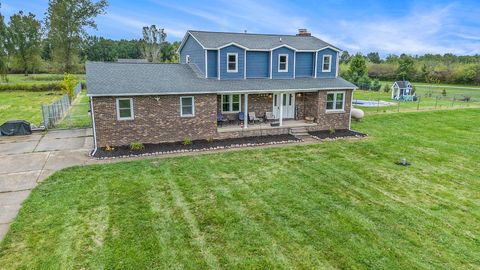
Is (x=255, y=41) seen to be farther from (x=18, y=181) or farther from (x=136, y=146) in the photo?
(x=18, y=181)

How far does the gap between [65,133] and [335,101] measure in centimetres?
1573

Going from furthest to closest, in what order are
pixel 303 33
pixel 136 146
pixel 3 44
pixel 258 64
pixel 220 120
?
pixel 3 44 < pixel 303 33 < pixel 258 64 < pixel 220 120 < pixel 136 146

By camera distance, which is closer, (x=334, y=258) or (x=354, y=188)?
(x=334, y=258)

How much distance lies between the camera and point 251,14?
33562 mm

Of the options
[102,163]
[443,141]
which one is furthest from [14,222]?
[443,141]

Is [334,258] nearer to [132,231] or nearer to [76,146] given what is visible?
[132,231]

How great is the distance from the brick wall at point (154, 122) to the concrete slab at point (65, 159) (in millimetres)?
1056

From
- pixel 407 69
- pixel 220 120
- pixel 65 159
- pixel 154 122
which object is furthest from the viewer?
pixel 407 69

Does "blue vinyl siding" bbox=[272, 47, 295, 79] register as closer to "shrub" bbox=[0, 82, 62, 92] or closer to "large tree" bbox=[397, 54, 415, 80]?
"shrub" bbox=[0, 82, 62, 92]

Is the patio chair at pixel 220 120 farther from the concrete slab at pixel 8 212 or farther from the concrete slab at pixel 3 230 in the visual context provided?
the concrete slab at pixel 3 230

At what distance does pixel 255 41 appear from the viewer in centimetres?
1903

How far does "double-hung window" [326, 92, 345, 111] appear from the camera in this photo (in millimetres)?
Result: 18312

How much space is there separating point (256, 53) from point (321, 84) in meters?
4.21

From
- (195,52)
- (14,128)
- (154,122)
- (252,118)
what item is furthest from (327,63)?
(14,128)
